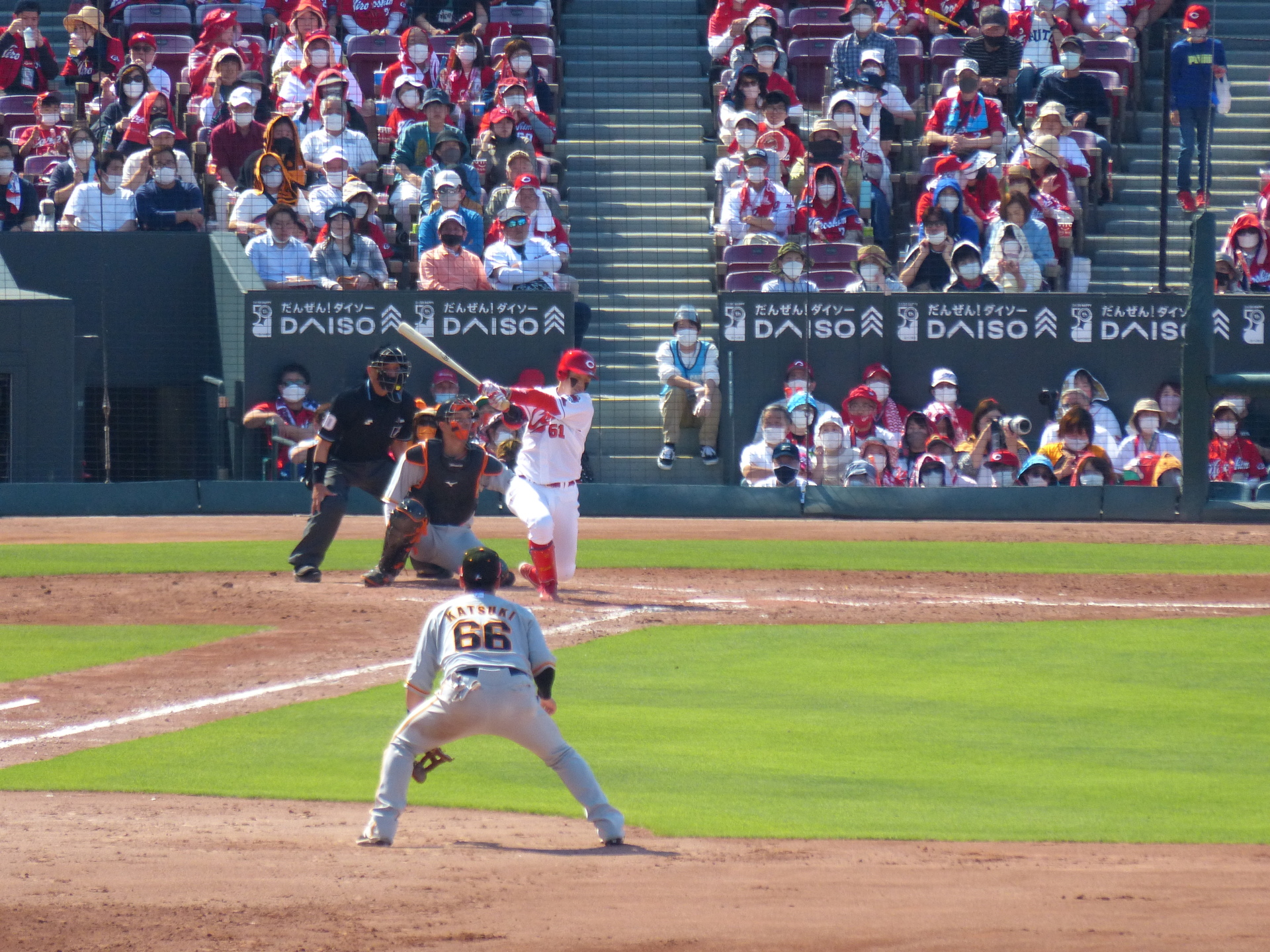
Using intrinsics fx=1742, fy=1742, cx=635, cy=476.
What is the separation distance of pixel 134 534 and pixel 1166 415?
36.4 ft

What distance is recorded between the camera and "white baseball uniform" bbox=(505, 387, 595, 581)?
13039mm

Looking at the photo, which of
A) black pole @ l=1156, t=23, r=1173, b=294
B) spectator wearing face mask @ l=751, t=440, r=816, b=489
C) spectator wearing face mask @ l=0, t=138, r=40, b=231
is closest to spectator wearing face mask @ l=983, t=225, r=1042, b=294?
Answer: black pole @ l=1156, t=23, r=1173, b=294

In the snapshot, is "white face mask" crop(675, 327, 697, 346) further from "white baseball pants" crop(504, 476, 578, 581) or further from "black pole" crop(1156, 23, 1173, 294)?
"white baseball pants" crop(504, 476, 578, 581)

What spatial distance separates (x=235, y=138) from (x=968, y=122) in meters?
8.90

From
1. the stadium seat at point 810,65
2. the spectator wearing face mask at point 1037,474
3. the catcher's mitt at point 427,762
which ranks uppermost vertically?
the stadium seat at point 810,65

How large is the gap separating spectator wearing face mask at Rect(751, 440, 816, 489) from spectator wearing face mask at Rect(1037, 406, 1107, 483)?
263 cm

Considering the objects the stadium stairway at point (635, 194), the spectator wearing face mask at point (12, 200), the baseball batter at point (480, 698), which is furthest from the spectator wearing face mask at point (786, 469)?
the baseball batter at point (480, 698)

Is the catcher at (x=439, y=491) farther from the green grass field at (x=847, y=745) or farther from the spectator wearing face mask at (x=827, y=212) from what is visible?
the spectator wearing face mask at (x=827, y=212)

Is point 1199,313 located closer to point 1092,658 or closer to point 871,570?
point 1092,658

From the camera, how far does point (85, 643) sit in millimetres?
11852

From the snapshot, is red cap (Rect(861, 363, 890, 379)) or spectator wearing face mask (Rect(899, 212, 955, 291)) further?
spectator wearing face mask (Rect(899, 212, 955, 291))

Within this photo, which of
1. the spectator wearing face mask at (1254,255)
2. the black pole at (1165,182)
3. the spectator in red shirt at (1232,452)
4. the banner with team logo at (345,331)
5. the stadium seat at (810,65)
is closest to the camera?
the spectator in red shirt at (1232,452)

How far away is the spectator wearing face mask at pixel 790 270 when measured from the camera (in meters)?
19.9

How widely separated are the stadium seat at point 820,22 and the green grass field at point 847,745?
13897 millimetres
